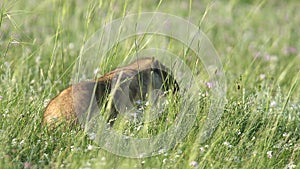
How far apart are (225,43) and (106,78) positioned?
3.17 m

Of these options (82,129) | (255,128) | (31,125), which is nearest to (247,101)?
(255,128)

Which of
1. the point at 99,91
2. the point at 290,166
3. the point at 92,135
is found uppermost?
the point at 99,91

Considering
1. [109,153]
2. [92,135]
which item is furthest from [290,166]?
[92,135]

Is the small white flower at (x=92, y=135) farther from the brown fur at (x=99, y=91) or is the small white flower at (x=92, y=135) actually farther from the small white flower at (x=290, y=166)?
the small white flower at (x=290, y=166)

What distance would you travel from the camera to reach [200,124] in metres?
3.68

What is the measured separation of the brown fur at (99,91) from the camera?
12.5 feet

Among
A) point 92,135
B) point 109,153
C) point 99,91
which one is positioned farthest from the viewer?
point 99,91

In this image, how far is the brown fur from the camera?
12.5 feet

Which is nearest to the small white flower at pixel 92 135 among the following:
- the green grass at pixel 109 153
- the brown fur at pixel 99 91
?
the green grass at pixel 109 153

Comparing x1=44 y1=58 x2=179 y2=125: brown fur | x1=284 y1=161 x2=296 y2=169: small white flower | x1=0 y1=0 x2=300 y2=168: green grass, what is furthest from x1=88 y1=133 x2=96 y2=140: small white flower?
x1=284 y1=161 x2=296 y2=169: small white flower

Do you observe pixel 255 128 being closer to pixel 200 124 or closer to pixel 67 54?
pixel 200 124

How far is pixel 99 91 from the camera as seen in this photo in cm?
409

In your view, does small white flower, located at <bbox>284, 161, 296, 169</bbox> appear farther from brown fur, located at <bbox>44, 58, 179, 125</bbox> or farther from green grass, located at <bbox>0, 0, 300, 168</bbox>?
brown fur, located at <bbox>44, 58, 179, 125</bbox>

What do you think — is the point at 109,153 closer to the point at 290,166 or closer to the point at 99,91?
the point at 99,91
